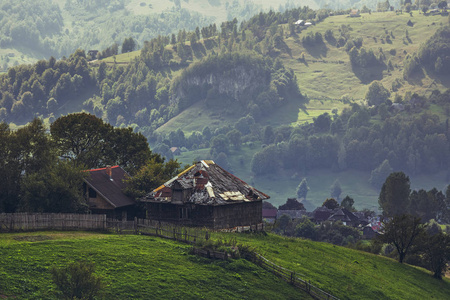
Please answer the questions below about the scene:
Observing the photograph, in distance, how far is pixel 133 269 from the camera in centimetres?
4606

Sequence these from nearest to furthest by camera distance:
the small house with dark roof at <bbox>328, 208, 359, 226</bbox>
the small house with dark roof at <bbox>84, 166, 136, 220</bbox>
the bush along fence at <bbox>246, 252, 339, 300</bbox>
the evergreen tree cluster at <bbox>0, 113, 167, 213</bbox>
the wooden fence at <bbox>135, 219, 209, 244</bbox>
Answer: the bush along fence at <bbox>246, 252, 339, 300</bbox> → the wooden fence at <bbox>135, 219, 209, 244</bbox> → the evergreen tree cluster at <bbox>0, 113, 167, 213</bbox> → the small house with dark roof at <bbox>84, 166, 136, 220</bbox> → the small house with dark roof at <bbox>328, 208, 359, 226</bbox>

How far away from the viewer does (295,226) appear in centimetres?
16925

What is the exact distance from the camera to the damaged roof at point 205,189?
68062 millimetres

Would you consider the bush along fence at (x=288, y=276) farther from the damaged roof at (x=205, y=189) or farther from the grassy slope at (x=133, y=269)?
the damaged roof at (x=205, y=189)

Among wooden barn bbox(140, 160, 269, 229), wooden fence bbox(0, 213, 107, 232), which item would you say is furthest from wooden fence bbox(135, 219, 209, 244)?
wooden barn bbox(140, 160, 269, 229)

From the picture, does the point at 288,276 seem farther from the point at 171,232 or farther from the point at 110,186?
the point at 110,186

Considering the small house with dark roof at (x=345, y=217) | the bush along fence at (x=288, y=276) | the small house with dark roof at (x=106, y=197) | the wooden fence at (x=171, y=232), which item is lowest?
the small house with dark roof at (x=345, y=217)

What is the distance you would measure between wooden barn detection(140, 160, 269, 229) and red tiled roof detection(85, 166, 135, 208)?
16.0ft

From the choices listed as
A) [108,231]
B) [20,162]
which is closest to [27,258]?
[108,231]

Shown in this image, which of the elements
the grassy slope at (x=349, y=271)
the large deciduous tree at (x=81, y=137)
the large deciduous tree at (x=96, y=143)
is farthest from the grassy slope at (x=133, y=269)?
the large deciduous tree at (x=96, y=143)

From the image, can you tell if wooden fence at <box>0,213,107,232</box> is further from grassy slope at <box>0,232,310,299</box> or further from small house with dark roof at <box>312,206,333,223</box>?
small house with dark roof at <box>312,206,333,223</box>

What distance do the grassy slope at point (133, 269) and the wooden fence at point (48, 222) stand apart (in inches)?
64.9

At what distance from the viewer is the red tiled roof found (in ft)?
241

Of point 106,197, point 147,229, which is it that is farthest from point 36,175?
point 147,229
